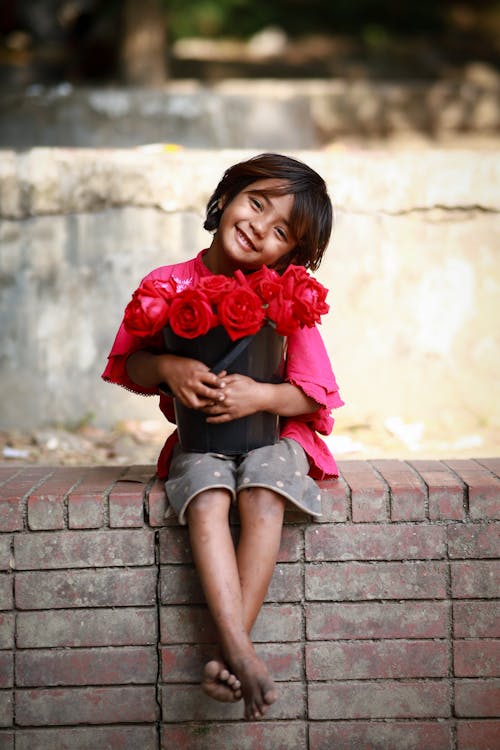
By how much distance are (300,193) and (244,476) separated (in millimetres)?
765

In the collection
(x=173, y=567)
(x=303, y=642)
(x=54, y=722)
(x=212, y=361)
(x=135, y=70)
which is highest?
(x=135, y=70)

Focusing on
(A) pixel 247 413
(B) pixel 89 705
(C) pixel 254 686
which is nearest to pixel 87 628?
(B) pixel 89 705

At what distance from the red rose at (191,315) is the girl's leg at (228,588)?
1.30 feet

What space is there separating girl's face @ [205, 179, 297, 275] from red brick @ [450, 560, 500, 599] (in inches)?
37.5

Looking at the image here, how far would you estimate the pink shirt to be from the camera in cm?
237

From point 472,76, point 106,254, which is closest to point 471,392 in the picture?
point 106,254

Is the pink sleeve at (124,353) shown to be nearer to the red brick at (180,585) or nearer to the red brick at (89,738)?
the red brick at (180,585)

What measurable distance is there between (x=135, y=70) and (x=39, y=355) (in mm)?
4698

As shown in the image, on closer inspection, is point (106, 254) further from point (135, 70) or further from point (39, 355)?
point (135, 70)

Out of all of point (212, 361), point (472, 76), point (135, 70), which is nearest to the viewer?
point (212, 361)

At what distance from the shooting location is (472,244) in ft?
13.3

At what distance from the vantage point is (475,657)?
238 centimetres

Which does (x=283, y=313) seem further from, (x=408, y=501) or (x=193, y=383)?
(x=408, y=501)

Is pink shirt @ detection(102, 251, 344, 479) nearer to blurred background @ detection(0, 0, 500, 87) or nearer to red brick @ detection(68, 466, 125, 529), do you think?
red brick @ detection(68, 466, 125, 529)
